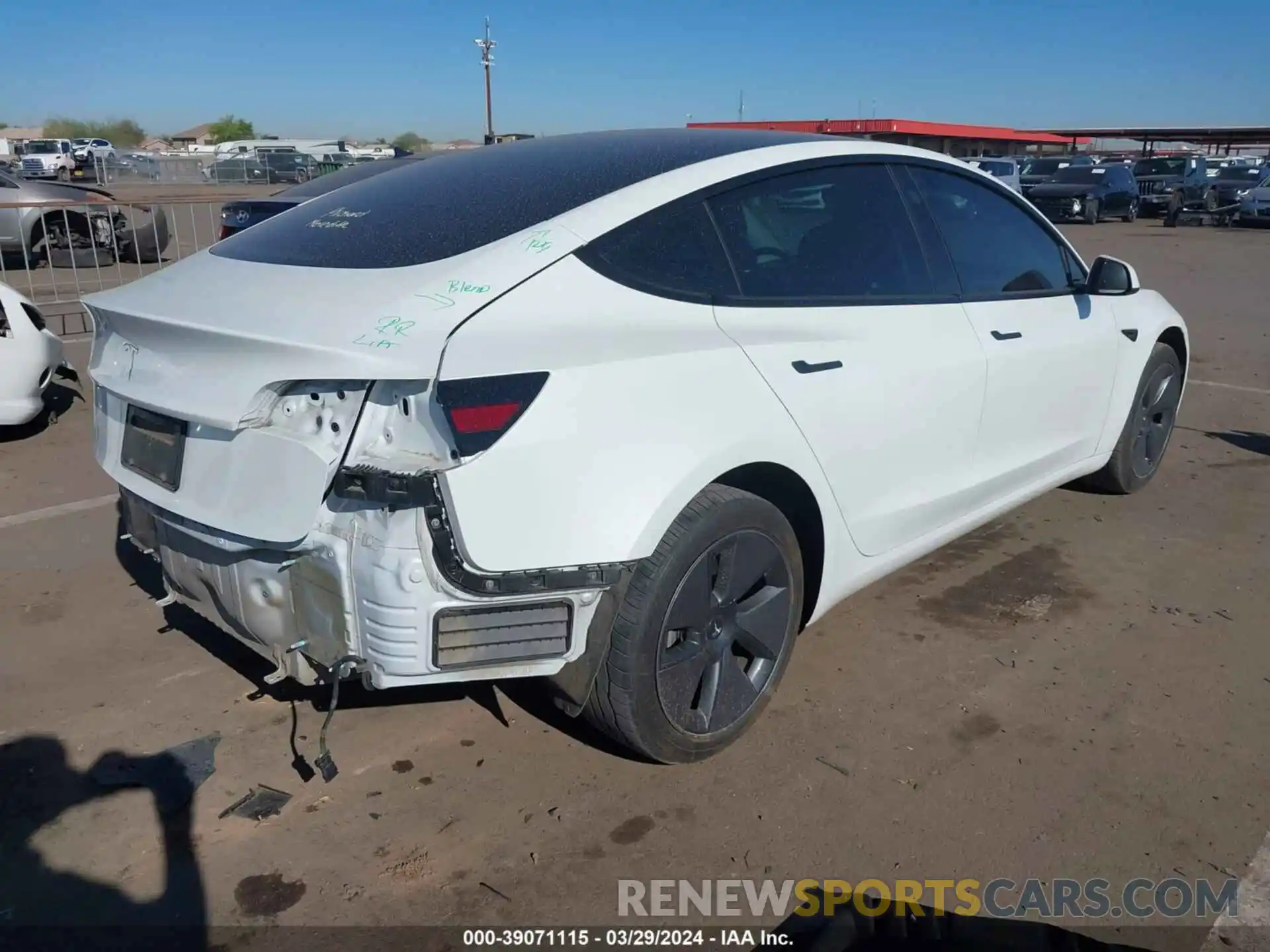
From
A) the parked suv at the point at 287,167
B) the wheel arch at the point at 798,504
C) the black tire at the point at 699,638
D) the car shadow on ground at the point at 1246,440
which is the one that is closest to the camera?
the black tire at the point at 699,638

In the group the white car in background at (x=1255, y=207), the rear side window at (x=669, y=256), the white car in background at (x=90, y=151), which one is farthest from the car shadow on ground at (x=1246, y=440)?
the white car in background at (x=90, y=151)

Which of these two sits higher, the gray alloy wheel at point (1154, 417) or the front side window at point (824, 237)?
the front side window at point (824, 237)

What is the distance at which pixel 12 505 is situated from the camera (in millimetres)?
5113

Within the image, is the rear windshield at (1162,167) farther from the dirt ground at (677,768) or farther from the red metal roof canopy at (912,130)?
the dirt ground at (677,768)

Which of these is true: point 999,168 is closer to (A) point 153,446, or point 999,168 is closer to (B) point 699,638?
(B) point 699,638

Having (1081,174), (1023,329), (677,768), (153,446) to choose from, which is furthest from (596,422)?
(1081,174)

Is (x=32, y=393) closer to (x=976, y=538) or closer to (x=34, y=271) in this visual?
(x=976, y=538)

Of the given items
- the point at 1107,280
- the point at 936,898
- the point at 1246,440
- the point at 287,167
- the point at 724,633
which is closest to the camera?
the point at 936,898

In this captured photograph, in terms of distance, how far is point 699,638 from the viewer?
2.91 meters

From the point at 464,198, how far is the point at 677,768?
5.98ft

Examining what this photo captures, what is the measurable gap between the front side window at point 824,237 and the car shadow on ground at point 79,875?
2.16 m

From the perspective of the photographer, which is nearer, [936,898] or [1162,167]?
[936,898]

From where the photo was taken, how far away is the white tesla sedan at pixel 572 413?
2379mm

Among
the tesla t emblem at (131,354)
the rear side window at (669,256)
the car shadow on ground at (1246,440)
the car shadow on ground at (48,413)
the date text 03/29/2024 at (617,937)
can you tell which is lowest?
the date text 03/29/2024 at (617,937)
